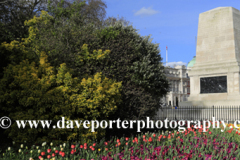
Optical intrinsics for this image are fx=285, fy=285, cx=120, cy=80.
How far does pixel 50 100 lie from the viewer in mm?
9438

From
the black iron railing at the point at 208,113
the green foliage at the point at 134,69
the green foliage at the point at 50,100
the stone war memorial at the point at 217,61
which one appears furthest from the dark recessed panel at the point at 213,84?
the green foliage at the point at 50,100

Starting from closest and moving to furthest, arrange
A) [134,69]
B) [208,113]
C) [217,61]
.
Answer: [134,69]
[208,113]
[217,61]

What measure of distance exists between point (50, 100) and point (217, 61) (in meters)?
14.5

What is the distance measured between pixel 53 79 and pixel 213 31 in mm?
14742

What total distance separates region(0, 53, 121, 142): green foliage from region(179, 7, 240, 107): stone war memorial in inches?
468

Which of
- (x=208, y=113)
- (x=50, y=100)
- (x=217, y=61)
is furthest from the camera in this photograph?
(x=217, y=61)

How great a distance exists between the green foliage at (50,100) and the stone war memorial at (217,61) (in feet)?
39.0

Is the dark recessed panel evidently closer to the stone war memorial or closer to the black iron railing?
the stone war memorial

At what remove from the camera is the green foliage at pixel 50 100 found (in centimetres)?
937

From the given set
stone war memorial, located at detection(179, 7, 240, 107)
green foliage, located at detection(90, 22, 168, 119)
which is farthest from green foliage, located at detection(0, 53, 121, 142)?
stone war memorial, located at detection(179, 7, 240, 107)

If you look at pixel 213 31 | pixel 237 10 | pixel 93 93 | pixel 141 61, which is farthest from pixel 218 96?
pixel 93 93

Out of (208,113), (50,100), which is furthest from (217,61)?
(50,100)

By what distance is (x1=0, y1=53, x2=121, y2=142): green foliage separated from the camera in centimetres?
937

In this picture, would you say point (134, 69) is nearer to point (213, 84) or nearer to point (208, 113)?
point (208, 113)
